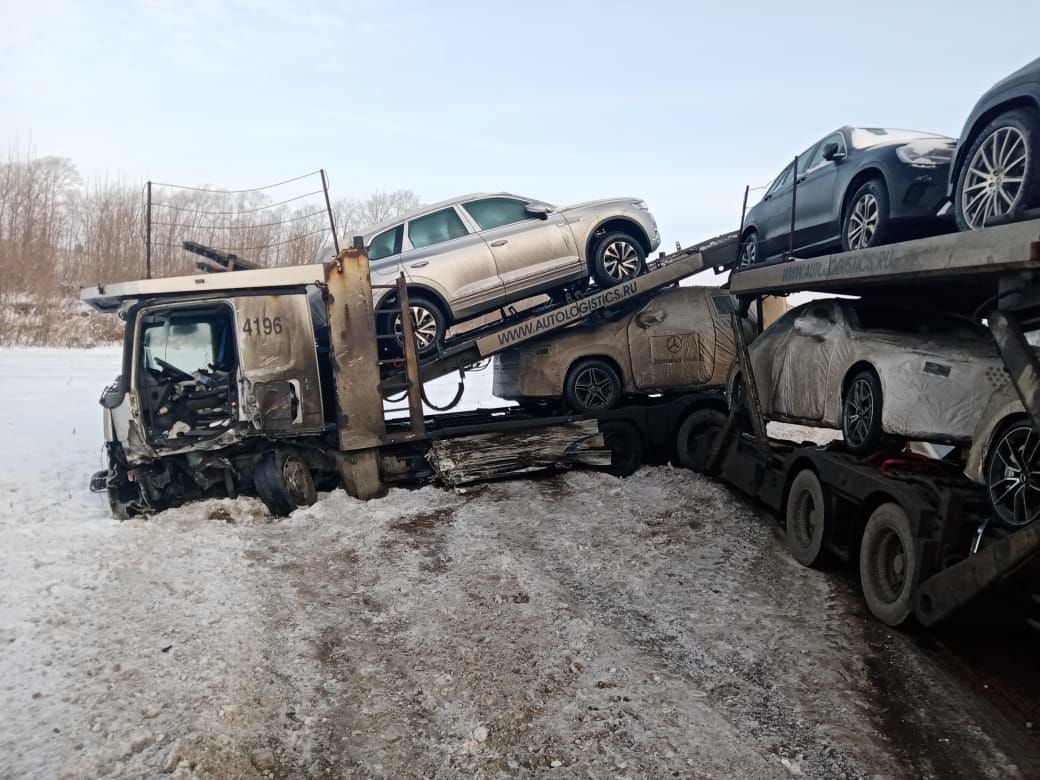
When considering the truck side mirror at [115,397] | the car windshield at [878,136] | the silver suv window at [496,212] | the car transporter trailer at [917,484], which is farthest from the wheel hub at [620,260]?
the truck side mirror at [115,397]

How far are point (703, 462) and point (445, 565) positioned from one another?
423cm

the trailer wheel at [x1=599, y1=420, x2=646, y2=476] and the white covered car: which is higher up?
the white covered car

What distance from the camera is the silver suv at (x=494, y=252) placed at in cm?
921

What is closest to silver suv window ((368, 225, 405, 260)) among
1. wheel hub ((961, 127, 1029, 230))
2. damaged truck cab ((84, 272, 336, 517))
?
damaged truck cab ((84, 272, 336, 517))

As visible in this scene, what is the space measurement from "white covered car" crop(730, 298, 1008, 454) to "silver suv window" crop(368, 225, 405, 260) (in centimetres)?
428

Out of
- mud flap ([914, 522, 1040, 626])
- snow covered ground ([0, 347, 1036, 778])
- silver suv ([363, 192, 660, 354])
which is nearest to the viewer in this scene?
snow covered ground ([0, 347, 1036, 778])

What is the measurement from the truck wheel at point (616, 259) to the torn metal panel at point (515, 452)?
1852 mm

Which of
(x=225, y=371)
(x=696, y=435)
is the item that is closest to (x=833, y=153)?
(x=696, y=435)

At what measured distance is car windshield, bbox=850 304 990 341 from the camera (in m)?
6.13

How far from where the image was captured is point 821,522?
6.30 meters

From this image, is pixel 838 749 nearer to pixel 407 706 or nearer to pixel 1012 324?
pixel 407 706

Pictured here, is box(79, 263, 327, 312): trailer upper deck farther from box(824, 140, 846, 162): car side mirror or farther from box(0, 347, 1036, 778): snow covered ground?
box(824, 140, 846, 162): car side mirror

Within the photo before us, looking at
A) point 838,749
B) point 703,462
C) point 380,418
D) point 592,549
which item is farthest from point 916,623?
point 380,418

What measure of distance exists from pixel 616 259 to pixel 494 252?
65.4 inches
